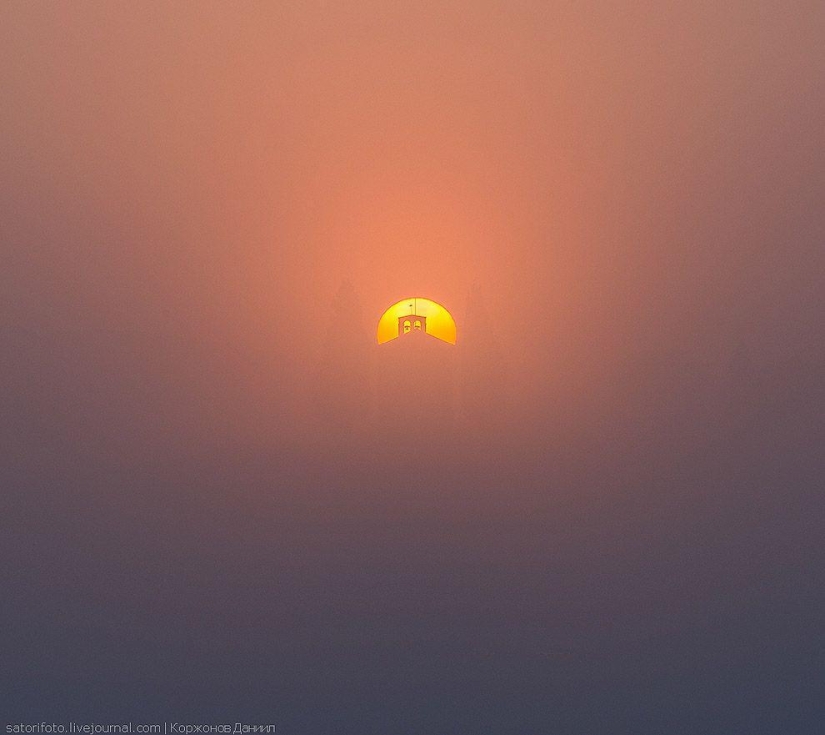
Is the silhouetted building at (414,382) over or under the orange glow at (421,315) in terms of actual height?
under

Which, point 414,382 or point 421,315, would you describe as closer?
point 421,315

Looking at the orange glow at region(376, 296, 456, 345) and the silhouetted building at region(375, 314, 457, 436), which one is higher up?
the orange glow at region(376, 296, 456, 345)

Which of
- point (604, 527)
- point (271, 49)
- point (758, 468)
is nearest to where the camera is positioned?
point (271, 49)

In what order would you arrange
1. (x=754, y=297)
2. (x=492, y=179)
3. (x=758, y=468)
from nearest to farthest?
(x=492, y=179) < (x=754, y=297) < (x=758, y=468)

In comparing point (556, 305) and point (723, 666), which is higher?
point (556, 305)

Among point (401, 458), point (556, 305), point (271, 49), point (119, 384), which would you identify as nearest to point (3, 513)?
point (119, 384)

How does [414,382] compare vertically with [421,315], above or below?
below

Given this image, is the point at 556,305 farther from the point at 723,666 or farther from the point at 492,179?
the point at 723,666

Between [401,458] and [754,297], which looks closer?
[754,297]
